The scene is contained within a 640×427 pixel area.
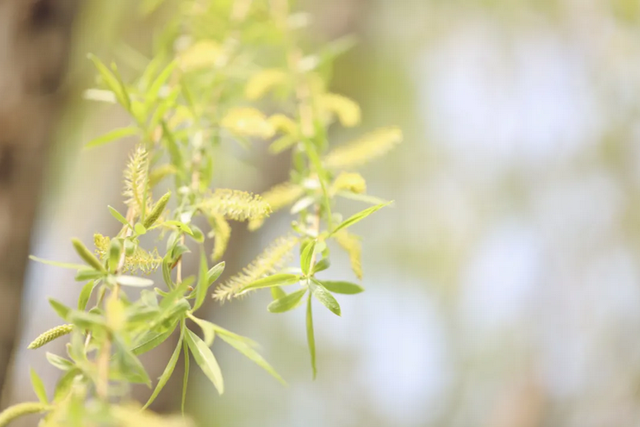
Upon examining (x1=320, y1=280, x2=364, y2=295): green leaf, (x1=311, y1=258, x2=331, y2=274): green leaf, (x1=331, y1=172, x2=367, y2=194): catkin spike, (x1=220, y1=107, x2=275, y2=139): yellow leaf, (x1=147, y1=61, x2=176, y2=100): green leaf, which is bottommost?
(x1=320, y1=280, x2=364, y2=295): green leaf

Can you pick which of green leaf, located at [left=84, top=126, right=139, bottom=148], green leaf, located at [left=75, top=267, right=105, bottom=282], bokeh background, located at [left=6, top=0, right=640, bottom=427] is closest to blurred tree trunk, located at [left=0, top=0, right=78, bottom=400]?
bokeh background, located at [left=6, top=0, right=640, bottom=427]

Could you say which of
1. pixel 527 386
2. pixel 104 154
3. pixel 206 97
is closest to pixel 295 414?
pixel 527 386

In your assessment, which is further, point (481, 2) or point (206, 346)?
point (481, 2)

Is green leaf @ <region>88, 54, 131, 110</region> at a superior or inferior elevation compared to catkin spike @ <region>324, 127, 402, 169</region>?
superior

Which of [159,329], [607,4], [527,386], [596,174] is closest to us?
[159,329]

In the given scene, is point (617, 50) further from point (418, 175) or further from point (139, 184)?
point (139, 184)

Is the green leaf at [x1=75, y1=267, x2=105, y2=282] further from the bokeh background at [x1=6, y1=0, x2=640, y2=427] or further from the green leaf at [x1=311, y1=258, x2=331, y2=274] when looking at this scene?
the bokeh background at [x1=6, y1=0, x2=640, y2=427]
